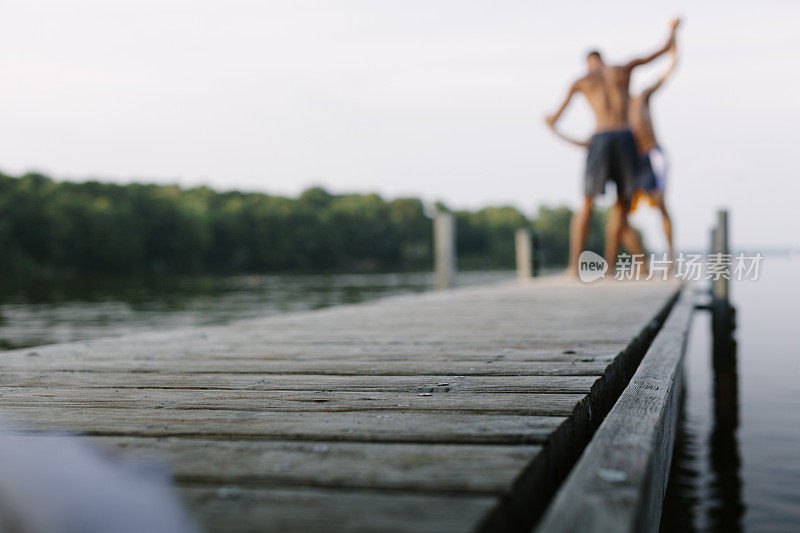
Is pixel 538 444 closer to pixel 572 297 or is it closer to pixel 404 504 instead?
pixel 404 504

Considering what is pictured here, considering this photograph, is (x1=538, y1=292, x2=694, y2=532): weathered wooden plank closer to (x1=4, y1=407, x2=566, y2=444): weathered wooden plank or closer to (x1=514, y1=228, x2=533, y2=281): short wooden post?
(x1=4, y1=407, x2=566, y2=444): weathered wooden plank

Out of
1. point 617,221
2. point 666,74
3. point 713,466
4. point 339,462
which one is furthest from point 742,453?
point 339,462

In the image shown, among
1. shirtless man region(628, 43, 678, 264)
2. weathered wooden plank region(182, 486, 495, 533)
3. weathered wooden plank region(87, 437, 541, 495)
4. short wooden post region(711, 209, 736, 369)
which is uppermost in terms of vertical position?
shirtless man region(628, 43, 678, 264)

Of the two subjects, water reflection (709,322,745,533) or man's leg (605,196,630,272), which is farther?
man's leg (605,196,630,272)

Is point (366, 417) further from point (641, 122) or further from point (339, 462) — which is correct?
point (641, 122)

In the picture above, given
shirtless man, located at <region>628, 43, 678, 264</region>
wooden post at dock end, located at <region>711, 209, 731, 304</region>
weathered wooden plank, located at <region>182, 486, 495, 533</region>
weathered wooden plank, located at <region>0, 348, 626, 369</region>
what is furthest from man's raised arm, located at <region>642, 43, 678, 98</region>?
weathered wooden plank, located at <region>182, 486, 495, 533</region>

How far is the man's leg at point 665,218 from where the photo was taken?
26.8 feet

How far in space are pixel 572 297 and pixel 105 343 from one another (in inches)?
154

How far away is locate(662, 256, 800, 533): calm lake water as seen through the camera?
4.17 m

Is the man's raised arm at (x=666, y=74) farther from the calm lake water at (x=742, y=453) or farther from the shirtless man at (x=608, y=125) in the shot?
the calm lake water at (x=742, y=453)

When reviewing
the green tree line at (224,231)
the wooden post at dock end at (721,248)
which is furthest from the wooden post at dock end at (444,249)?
the green tree line at (224,231)

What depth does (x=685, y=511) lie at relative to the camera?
14.2 feet

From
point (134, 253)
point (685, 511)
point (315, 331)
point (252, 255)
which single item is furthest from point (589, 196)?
point (252, 255)

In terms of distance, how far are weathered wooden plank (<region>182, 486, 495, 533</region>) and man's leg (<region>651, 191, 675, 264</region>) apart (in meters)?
7.61
